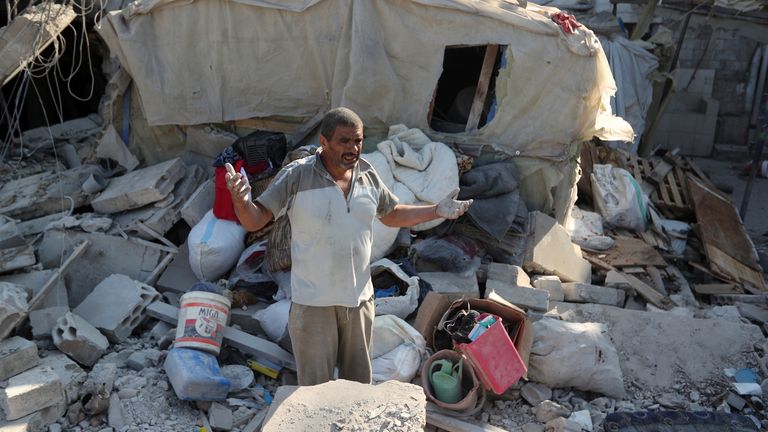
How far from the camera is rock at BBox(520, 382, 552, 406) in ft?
15.3

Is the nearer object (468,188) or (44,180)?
(468,188)

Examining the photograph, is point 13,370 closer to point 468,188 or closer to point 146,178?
point 146,178

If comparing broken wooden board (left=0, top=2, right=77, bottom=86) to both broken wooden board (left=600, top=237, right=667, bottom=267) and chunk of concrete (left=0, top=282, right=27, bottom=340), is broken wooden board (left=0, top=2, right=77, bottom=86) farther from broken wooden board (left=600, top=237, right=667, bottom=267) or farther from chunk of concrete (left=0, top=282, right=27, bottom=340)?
broken wooden board (left=600, top=237, right=667, bottom=267)

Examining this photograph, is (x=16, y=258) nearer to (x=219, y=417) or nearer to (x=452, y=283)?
(x=219, y=417)

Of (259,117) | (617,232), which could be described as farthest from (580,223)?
(259,117)

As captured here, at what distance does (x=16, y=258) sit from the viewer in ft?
17.4

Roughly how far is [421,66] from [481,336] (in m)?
2.96

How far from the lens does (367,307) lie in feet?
11.3

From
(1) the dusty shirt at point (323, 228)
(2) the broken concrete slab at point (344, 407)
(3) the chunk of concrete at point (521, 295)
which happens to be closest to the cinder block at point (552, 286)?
(3) the chunk of concrete at point (521, 295)

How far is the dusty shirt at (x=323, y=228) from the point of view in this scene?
3152 millimetres

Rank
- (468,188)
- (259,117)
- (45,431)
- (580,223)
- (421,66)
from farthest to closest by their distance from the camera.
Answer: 1. (580,223)
2. (259,117)
3. (421,66)
4. (468,188)
5. (45,431)

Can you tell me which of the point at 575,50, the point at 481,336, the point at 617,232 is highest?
the point at 575,50

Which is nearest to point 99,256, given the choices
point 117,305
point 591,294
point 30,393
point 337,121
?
point 117,305

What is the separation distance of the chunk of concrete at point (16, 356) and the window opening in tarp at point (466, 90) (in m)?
3.95
